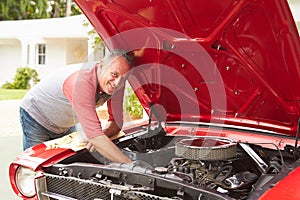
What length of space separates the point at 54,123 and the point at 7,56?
2117 cm

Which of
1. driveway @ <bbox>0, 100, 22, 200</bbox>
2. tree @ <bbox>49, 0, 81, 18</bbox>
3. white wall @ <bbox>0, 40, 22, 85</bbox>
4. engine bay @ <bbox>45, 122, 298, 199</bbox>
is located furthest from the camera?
tree @ <bbox>49, 0, 81, 18</bbox>

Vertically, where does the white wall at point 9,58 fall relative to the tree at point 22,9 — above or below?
below

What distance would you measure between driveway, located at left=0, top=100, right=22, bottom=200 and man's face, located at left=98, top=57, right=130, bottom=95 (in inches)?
113

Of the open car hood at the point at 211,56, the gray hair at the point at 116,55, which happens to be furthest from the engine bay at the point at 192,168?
the gray hair at the point at 116,55

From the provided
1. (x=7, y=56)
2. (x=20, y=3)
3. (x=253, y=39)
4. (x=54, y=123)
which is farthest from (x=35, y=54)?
(x=253, y=39)

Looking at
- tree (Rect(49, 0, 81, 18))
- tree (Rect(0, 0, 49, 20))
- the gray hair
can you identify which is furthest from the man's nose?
tree (Rect(49, 0, 81, 18))

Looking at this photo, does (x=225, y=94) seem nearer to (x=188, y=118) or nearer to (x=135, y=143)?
(x=188, y=118)

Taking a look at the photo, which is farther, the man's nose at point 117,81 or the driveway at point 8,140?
the driveway at point 8,140

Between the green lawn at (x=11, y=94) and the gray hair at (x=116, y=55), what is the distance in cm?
1487

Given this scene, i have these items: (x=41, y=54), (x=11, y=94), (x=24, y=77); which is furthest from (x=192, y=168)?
(x=41, y=54)

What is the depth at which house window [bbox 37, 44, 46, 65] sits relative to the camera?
21484mm

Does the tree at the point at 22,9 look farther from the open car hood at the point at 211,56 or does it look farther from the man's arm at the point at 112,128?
the open car hood at the point at 211,56

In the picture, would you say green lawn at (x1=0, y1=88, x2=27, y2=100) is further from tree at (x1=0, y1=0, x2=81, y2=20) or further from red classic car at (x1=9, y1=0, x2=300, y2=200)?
red classic car at (x1=9, y1=0, x2=300, y2=200)

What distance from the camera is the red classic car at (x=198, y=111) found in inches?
87.6
